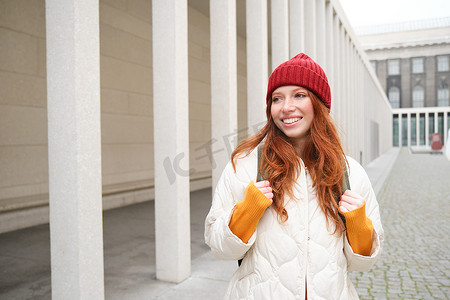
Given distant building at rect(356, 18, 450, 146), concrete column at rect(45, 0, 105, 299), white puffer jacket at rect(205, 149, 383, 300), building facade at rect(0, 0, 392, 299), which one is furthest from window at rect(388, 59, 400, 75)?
white puffer jacket at rect(205, 149, 383, 300)

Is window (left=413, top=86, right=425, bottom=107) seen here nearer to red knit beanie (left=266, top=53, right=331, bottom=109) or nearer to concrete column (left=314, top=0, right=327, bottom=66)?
concrete column (left=314, top=0, right=327, bottom=66)

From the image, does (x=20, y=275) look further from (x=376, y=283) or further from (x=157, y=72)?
(x=376, y=283)

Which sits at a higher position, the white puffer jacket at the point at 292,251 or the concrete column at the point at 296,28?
the concrete column at the point at 296,28

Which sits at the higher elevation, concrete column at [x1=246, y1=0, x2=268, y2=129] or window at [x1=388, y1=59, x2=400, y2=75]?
window at [x1=388, y1=59, x2=400, y2=75]

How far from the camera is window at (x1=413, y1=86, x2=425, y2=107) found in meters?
52.2

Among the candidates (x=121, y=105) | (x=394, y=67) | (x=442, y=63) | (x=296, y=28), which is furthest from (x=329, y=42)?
(x=442, y=63)

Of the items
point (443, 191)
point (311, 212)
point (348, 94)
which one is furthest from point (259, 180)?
point (348, 94)

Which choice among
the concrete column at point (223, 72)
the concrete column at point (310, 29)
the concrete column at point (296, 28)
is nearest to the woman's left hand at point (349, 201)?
the concrete column at point (223, 72)

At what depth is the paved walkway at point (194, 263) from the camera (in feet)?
12.4

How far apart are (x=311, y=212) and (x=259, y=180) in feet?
0.90

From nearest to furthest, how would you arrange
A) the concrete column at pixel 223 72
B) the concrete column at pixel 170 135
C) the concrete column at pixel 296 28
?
1. the concrete column at pixel 170 135
2. the concrete column at pixel 223 72
3. the concrete column at pixel 296 28

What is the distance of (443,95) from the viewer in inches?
2018

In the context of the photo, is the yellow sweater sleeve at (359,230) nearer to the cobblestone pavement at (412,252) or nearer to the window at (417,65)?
the cobblestone pavement at (412,252)

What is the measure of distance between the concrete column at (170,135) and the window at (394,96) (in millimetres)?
55724
